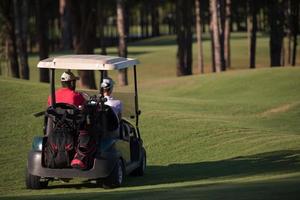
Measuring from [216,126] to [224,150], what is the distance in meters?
2.55

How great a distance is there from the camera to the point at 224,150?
16781mm

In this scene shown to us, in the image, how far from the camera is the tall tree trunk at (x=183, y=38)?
45688 millimetres

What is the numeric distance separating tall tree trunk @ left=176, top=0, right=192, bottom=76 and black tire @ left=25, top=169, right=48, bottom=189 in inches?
1316

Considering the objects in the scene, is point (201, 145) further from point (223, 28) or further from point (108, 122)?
point (223, 28)

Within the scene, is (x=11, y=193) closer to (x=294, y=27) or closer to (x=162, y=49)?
(x=294, y=27)

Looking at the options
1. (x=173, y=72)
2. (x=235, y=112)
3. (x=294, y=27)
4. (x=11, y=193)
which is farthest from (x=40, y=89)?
(x=173, y=72)

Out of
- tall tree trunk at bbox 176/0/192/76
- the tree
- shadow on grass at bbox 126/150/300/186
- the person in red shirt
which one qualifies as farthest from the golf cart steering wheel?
tall tree trunk at bbox 176/0/192/76

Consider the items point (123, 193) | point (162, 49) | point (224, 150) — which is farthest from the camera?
point (162, 49)

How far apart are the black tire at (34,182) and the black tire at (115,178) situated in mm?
968

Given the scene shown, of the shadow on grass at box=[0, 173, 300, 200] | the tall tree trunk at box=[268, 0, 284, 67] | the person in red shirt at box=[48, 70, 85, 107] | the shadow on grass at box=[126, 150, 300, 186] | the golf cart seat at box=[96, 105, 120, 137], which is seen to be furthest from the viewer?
the tall tree trunk at box=[268, 0, 284, 67]

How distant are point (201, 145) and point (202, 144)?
84mm

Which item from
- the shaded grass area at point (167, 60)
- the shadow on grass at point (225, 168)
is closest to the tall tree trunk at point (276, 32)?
the shaded grass area at point (167, 60)

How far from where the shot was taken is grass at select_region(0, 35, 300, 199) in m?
10.9

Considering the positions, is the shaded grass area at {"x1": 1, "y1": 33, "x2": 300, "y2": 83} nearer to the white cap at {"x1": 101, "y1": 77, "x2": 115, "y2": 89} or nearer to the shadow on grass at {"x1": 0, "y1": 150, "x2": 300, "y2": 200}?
the shadow on grass at {"x1": 0, "y1": 150, "x2": 300, "y2": 200}
